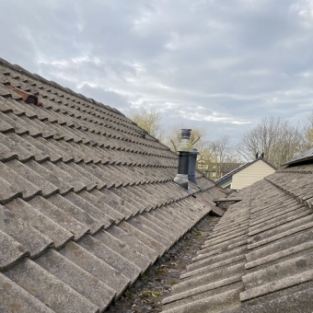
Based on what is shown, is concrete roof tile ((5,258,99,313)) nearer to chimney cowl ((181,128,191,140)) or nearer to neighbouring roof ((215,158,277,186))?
chimney cowl ((181,128,191,140))

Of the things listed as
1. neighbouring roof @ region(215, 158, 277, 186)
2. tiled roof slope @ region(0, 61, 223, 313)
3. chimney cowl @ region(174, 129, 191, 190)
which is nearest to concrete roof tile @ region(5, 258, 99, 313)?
tiled roof slope @ region(0, 61, 223, 313)

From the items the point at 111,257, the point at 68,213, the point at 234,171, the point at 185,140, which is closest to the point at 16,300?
the point at 111,257

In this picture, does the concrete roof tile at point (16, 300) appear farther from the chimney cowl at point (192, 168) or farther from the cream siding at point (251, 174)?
the cream siding at point (251, 174)

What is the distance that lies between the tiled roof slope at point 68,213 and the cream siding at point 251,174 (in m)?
25.6

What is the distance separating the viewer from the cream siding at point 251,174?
2955cm

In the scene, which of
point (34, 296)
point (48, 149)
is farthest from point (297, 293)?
point (48, 149)

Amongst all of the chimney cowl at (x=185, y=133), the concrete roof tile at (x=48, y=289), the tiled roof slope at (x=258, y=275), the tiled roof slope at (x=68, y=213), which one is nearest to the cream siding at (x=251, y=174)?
the chimney cowl at (x=185, y=133)

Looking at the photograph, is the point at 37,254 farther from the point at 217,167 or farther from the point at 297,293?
the point at 217,167

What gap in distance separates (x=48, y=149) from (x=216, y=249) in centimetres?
183

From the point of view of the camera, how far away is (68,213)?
2229 mm

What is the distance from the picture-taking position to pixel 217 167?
5669cm

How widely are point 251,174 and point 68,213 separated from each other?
95.3ft

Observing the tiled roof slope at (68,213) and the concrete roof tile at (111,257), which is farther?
the concrete roof tile at (111,257)

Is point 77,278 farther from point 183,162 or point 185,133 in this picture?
point 185,133
